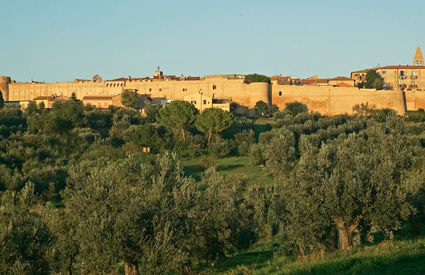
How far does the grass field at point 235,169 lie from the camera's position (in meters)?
30.3

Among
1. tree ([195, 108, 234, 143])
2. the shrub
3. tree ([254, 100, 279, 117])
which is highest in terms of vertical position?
tree ([254, 100, 279, 117])

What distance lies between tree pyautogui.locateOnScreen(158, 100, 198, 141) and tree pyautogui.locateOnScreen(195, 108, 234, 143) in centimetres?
71

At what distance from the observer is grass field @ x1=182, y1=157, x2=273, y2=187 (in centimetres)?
3033

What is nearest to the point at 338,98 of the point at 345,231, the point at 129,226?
the point at 345,231

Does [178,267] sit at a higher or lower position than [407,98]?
lower

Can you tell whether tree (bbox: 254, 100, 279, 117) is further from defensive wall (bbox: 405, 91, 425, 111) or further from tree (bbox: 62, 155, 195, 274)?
tree (bbox: 62, 155, 195, 274)

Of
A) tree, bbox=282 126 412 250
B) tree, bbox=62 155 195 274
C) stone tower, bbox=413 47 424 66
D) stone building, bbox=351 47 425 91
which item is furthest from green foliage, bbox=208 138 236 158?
stone tower, bbox=413 47 424 66

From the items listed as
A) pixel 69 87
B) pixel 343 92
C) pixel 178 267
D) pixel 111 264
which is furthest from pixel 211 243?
pixel 69 87

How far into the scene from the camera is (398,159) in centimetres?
2002

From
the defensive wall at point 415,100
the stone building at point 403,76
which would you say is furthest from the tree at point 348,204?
the stone building at point 403,76

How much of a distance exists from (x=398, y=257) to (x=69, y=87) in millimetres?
62130

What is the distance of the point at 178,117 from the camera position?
41875mm

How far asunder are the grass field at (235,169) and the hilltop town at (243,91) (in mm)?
Answer: 16179

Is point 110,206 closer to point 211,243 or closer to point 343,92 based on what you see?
point 211,243
